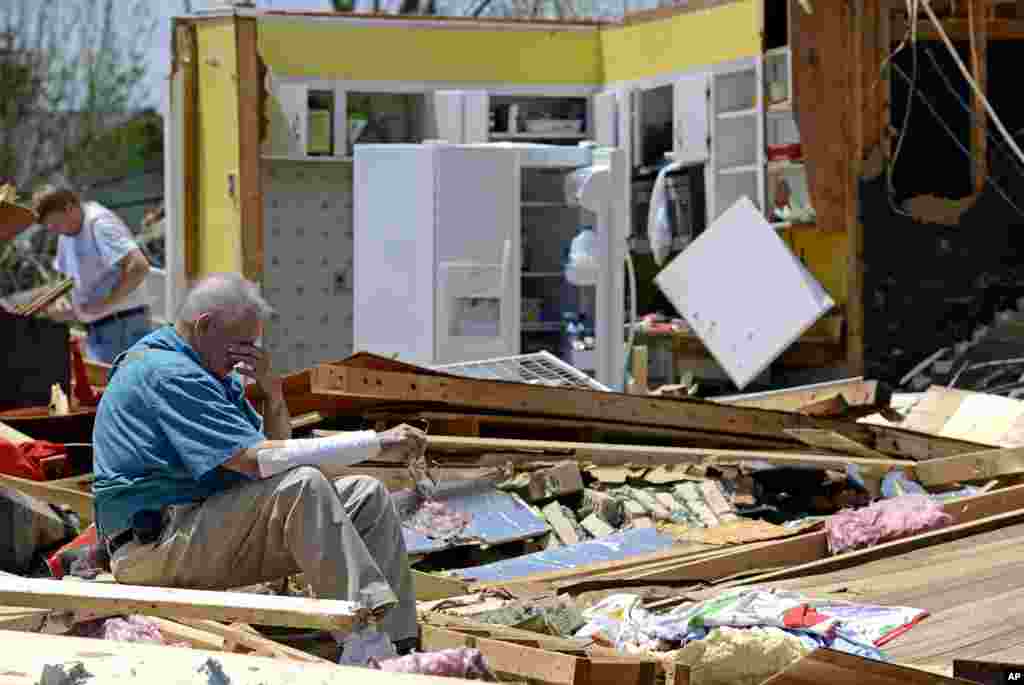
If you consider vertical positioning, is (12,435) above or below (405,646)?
above

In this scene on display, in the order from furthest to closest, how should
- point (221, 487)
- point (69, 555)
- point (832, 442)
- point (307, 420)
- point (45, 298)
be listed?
point (45, 298) < point (832, 442) < point (307, 420) < point (69, 555) < point (221, 487)

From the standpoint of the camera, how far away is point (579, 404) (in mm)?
10070

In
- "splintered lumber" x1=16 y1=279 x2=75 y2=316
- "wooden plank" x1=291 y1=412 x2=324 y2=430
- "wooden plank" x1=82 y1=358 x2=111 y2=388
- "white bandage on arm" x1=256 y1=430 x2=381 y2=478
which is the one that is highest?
"splintered lumber" x1=16 y1=279 x2=75 y2=316

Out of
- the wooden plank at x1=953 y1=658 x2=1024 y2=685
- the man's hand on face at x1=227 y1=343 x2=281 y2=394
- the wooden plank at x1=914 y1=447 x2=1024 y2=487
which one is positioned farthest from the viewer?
the wooden plank at x1=914 y1=447 x2=1024 y2=487

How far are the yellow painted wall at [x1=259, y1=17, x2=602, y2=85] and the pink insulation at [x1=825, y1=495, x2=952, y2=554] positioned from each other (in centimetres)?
1017

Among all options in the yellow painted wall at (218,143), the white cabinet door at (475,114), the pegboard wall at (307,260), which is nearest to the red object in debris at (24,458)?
the yellow painted wall at (218,143)

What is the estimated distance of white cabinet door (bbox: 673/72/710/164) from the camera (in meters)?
16.8

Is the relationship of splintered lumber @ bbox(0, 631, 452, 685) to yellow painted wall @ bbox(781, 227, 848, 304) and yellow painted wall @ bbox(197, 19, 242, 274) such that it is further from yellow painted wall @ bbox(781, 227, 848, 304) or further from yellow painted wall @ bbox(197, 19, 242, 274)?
yellow painted wall @ bbox(197, 19, 242, 274)

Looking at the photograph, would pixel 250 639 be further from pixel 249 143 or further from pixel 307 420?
pixel 249 143

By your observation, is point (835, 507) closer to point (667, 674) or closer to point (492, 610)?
point (492, 610)

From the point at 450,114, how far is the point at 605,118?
1.58 metres

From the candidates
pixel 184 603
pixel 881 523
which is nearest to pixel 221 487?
pixel 184 603

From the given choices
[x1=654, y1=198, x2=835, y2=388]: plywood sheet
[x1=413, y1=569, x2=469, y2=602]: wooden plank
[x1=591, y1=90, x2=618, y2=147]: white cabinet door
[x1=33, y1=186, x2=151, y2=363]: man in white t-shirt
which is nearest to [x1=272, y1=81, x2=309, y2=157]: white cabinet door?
[x1=591, y1=90, x2=618, y2=147]: white cabinet door

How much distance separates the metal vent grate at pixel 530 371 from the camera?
36.6ft
